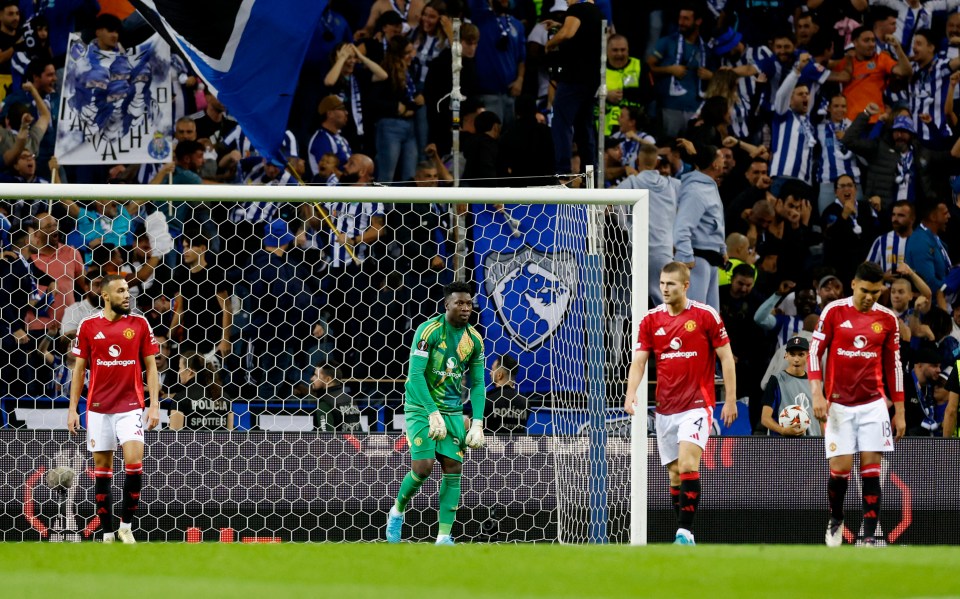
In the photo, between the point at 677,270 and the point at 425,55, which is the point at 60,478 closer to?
the point at 677,270

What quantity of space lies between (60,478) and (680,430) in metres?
4.25

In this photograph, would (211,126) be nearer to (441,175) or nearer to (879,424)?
(441,175)

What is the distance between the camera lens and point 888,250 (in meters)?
13.2

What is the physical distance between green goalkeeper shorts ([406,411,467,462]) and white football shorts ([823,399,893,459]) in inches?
97.4

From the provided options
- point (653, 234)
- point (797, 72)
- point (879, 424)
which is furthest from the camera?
point (797, 72)

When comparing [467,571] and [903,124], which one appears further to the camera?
[903,124]

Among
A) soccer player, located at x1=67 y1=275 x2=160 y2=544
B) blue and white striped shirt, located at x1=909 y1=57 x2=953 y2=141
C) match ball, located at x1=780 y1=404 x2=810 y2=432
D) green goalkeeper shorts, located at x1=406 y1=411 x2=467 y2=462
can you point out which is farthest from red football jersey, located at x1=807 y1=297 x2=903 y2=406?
blue and white striped shirt, located at x1=909 y1=57 x2=953 y2=141

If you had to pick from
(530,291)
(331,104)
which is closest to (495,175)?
(331,104)

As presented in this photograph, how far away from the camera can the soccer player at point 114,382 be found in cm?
919

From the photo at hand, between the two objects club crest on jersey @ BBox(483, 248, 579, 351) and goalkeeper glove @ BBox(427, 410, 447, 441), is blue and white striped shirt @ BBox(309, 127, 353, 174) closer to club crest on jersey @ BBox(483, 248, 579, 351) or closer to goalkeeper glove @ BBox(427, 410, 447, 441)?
club crest on jersey @ BBox(483, 248, 579, 351)

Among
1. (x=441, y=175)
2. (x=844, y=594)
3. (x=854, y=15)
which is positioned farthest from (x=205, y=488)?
(x=854, y=15)

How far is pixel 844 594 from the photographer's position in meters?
4.86

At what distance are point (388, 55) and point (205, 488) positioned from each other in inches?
201

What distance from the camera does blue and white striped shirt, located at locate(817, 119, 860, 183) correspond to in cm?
1370
